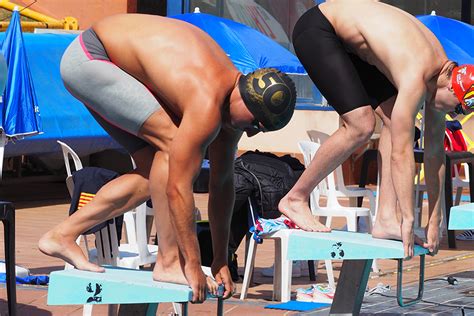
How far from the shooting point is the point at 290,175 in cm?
799

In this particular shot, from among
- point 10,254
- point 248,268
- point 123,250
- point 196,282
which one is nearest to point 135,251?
point 123,250

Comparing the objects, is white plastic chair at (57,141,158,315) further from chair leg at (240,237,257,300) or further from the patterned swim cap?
the patterned swim cap

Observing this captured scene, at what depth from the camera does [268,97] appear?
4.39 meters

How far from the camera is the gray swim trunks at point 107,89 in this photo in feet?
15.5

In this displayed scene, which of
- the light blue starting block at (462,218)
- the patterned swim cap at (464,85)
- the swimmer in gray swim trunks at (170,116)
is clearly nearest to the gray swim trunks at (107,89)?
the swimmer in gray swim trunks at (170,116)

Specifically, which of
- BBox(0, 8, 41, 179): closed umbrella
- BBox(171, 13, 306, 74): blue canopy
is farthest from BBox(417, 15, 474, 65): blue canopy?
BBox(0, 8, 41, 179): closed umbrella

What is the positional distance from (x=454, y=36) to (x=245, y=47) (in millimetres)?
2846

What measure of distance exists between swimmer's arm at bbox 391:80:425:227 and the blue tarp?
749cm

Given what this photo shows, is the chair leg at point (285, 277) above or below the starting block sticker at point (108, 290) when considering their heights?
below

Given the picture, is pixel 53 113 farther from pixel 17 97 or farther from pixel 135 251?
pixel 135 251

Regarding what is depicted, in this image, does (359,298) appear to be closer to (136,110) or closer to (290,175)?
(136,110)

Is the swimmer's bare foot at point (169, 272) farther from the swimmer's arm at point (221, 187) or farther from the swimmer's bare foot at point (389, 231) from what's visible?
the swimmer's bare foot at point (389, 231)

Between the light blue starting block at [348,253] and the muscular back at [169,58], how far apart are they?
0.97 metres

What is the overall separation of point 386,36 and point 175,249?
1.56 m
